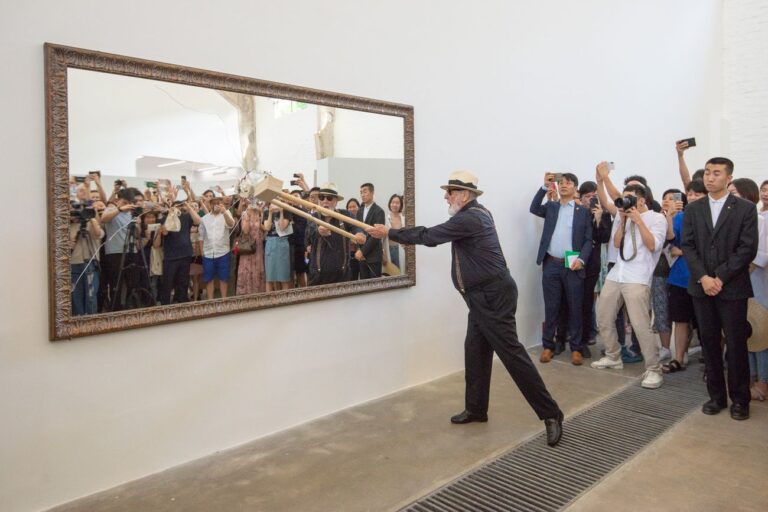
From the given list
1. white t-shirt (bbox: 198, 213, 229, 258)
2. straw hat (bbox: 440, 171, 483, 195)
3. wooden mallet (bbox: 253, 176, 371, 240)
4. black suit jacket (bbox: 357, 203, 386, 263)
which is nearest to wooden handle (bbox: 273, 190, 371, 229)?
wooden mallet (bbox: 253, 176, 371, 240)

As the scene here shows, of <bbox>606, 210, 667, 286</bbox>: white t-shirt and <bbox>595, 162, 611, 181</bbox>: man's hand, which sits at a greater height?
<bbox>595, 162, 611, 181</bbox>: man's hand

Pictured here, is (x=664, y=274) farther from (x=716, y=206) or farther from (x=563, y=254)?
(x=716, y=206)

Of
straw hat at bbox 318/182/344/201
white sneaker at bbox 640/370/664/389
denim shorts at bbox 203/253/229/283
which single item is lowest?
white sneaker at bbox 640/370/664/389

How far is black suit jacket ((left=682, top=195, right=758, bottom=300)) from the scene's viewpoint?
3.38 metres

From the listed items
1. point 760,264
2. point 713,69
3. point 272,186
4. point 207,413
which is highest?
point 713,69

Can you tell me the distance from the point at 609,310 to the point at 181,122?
355 centimetres

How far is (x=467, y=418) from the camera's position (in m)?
3.50

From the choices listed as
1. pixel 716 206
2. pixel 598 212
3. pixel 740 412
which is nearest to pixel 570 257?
pixel 598 212

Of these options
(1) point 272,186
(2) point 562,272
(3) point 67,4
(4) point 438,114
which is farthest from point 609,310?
(3) point 67,4

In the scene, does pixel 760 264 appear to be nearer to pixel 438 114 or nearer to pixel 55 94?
pixel 438 114

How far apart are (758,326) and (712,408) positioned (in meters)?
0.67

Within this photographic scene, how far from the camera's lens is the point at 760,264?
146 inches

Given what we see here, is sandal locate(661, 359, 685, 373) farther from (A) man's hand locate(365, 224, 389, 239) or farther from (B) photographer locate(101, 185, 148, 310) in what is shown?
(B) photographer locate(101, 185, 148, 310)

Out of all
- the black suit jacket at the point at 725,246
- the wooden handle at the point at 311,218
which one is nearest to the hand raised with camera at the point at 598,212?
the black suit jacket at the point at 725,246
